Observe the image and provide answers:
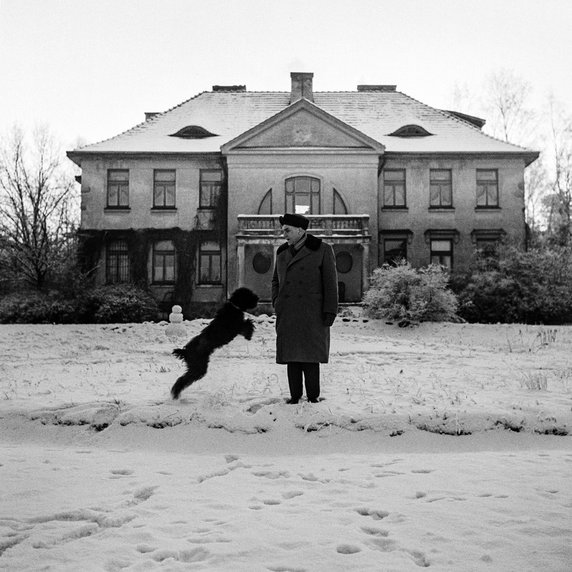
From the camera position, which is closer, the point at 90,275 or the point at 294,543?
the point at 294,543

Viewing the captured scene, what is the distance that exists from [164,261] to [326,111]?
10500mm

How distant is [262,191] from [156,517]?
25.1m

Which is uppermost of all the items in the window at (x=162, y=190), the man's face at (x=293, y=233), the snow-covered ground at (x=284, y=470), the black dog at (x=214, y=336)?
the window at (x=162, y=190)

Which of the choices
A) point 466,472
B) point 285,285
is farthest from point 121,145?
point 466,472

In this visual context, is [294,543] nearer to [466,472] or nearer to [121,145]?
[466,472]

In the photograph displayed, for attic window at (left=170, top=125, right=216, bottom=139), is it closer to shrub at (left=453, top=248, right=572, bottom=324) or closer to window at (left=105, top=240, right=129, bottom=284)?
window at (left=105, top=240, right=129, bottom=284)

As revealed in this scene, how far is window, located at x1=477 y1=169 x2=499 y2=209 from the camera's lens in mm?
29094

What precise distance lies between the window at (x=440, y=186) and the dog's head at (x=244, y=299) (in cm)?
2295

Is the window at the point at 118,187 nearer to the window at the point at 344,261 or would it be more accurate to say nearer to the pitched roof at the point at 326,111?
the pitched roof at the point at 326,111

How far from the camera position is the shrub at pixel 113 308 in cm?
2180

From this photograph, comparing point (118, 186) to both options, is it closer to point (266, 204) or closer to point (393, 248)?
point (266, 204)

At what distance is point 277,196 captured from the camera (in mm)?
28359

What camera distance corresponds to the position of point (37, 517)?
3832mm

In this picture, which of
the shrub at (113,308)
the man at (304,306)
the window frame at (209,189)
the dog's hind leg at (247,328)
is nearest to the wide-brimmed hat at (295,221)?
the man at (304,306)
